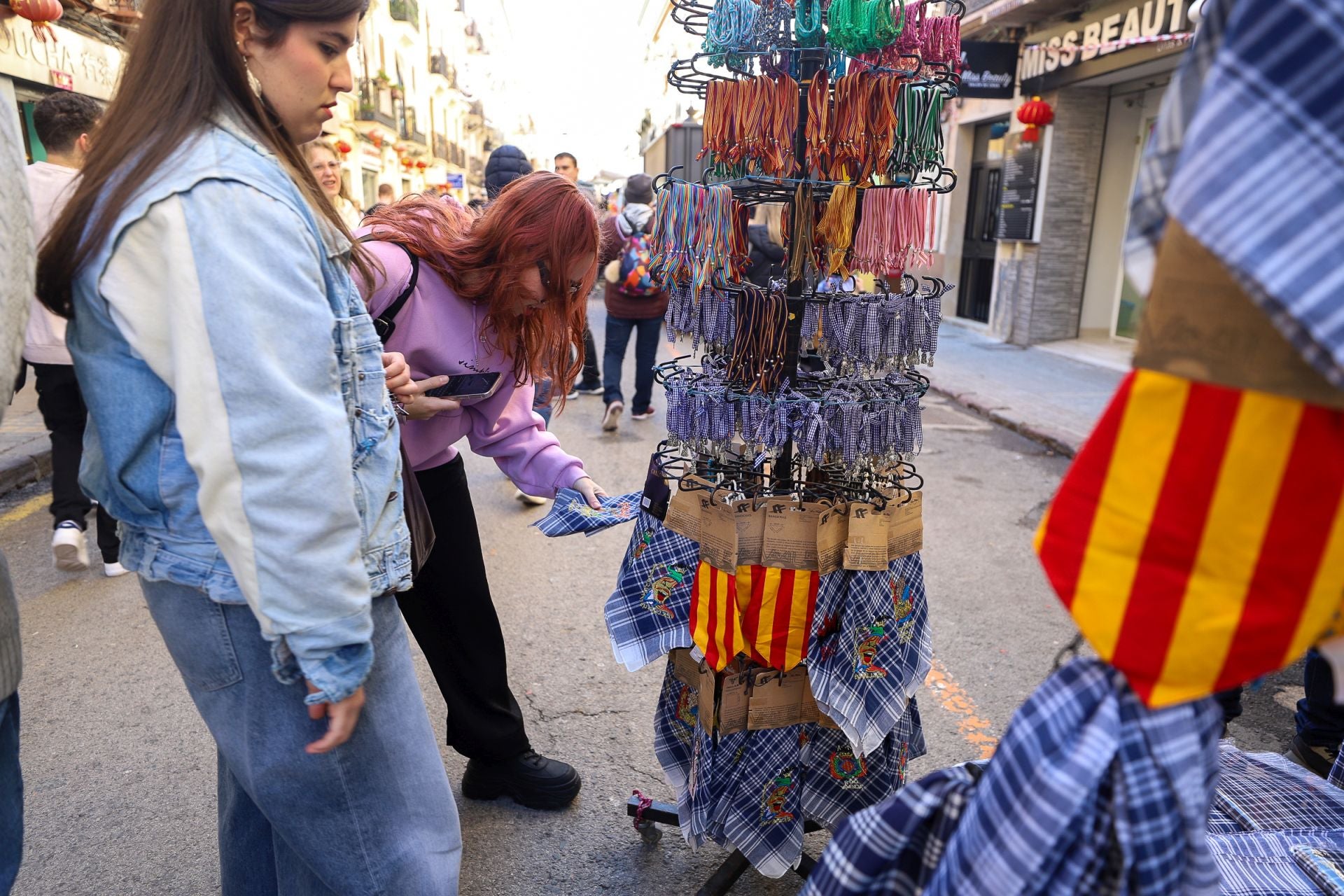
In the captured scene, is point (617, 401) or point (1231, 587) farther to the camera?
point (617, 401)

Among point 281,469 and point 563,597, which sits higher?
point 281,469

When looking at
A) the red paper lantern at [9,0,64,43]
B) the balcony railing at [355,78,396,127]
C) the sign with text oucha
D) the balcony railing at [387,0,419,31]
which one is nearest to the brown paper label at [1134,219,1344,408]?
the red paper lantern at [9,0,64,43]

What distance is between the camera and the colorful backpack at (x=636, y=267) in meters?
6.52

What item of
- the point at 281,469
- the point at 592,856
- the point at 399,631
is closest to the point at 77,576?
the point at 592,856

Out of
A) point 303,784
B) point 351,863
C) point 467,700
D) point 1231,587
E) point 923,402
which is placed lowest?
point 923,402

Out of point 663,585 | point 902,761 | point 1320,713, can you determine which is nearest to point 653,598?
point 663,585

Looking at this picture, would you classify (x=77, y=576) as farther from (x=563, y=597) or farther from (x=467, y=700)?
(x=467, y=700)

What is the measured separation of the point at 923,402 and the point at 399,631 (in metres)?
7.13

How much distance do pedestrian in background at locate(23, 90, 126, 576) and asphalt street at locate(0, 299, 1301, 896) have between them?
0.66 ft

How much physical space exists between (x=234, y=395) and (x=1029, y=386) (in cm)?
872

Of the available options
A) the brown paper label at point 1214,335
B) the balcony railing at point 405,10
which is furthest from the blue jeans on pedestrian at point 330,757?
the balcony railing at point 405,10

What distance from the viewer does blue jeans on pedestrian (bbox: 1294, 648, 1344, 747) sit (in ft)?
7.73

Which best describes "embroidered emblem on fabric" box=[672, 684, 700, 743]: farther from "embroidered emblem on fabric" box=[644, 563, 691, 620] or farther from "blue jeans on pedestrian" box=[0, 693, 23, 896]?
"blue jeans on pedestrian" box=[0, 693, 23, 896]

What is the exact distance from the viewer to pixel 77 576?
4.10 m
